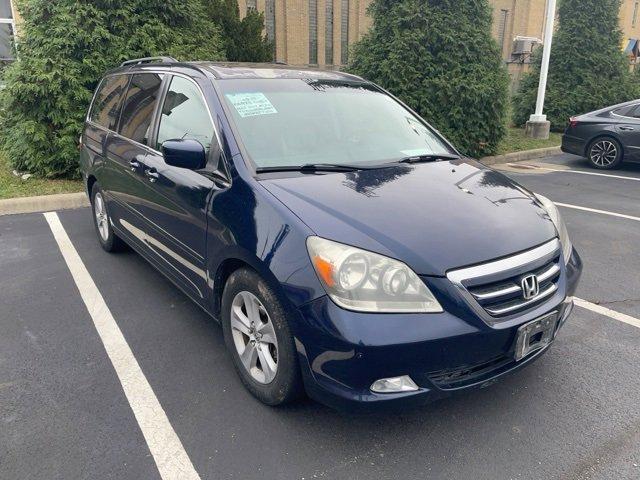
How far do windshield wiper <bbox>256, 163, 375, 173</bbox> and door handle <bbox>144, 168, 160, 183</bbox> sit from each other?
1043 mm

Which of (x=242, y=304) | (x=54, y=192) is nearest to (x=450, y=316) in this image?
(x=242, y=304)

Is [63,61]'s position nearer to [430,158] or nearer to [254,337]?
[430,158]

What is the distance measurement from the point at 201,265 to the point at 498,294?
1703mm

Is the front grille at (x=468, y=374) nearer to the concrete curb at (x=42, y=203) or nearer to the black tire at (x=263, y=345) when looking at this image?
the black tire at (x=263, y=345)

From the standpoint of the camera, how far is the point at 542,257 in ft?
8.48

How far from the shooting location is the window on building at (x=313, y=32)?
20.4m

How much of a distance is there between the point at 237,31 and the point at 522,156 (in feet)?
22.0

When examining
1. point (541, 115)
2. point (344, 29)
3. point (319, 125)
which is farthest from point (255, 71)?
point (344, 29)

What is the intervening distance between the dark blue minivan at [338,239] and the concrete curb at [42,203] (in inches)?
142

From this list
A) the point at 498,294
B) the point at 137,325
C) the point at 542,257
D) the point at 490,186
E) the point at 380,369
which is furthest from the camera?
the point at 137,325

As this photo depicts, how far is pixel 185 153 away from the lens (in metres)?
2.93

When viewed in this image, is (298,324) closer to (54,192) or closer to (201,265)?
(201,265)

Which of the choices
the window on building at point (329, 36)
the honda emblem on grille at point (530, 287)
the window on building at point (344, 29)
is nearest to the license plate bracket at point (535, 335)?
the honda emblem on grille at point (530, 287)

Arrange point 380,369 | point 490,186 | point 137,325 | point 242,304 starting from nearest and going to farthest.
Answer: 1. point 380,369
2. point 242,304
3. point 490,186
4. point 137,325
